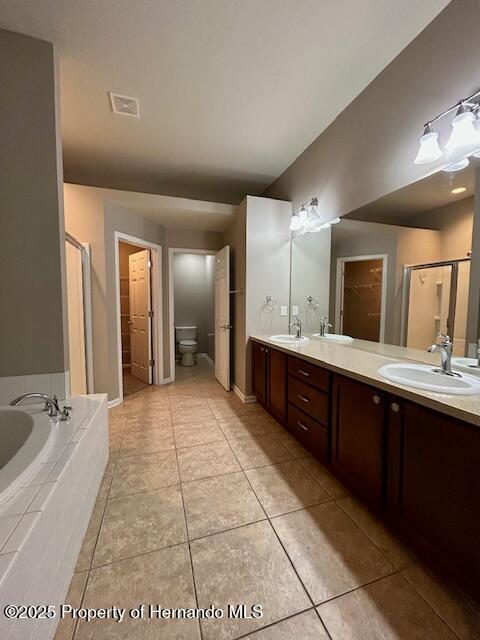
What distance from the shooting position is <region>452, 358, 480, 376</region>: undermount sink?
4.50 ft

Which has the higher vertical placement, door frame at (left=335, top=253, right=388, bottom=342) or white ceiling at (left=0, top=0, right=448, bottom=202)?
white ceiling at (left=0, top=0, right=448, bottom=202)

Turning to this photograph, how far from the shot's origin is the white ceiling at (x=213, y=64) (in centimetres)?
143

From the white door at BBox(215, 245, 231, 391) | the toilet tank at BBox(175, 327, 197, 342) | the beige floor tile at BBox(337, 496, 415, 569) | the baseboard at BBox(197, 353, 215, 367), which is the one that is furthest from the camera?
the toilet tank at BBox(175, 327, 197, 342)

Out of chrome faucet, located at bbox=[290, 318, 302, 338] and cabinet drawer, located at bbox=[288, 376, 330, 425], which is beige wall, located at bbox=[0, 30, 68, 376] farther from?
chrome faucet, located at bbox=[290, 318, 302, 338]

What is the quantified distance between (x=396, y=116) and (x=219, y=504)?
9.17 ft

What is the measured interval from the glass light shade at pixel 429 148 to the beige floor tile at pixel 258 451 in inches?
86.4

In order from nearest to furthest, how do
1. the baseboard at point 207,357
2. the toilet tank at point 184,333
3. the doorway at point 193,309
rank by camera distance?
the doorway at point 193,309, the baseboard at point 207,357, the toilet tank at point 184,333

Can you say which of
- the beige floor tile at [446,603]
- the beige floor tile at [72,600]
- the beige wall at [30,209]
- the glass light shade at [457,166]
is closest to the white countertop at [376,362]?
the beige floor tile at [446,603]

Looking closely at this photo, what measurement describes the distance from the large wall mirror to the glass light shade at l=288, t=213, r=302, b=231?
30 centimetres

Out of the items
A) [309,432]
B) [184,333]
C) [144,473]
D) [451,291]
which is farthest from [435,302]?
[184,333]

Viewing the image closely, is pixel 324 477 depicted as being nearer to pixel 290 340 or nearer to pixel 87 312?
pixel 290 340

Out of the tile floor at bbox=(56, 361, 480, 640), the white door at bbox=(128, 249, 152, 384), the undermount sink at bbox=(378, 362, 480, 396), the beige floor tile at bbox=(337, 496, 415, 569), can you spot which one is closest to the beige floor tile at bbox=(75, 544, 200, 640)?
the tile floor at bbox=(56, 361, 480, 640)

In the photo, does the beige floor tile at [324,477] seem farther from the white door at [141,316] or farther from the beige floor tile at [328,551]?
the white door at [141,316]

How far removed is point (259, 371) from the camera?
9.45 ft
